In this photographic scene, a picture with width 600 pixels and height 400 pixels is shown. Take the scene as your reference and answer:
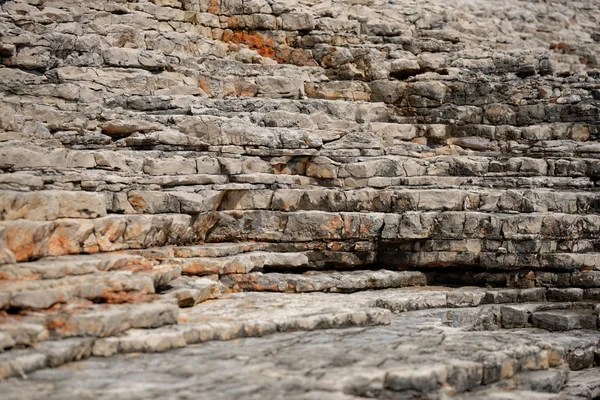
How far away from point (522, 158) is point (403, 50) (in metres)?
4.93

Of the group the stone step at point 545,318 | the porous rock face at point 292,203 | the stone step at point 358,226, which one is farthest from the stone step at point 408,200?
the stone step at point 545,318

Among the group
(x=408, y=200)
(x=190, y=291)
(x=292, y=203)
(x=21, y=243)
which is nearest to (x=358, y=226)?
(x=408, y=200)

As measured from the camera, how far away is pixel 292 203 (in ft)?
50.2

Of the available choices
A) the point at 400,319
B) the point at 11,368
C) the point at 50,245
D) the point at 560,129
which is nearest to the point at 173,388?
the point at 11,368

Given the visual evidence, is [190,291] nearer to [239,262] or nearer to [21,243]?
[239,262]

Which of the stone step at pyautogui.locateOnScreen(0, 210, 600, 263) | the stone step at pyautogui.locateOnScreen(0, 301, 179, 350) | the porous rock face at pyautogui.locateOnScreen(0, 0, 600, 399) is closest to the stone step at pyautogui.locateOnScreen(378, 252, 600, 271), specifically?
the porous rock face at pyautogui.locateOnScreen(0, 0, 600, 399)

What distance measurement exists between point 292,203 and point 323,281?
5.64 feet

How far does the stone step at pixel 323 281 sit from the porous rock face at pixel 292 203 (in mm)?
43

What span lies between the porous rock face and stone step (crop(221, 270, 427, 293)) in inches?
1.7

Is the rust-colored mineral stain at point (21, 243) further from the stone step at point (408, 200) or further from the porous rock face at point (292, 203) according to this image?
the stone step at point (408, 200)

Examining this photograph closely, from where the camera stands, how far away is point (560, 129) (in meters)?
18.0

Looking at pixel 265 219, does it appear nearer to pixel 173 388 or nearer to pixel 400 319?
pixel 400 319

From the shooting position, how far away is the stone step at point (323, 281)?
14.0 meters

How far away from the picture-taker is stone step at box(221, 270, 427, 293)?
1397 centimetres
